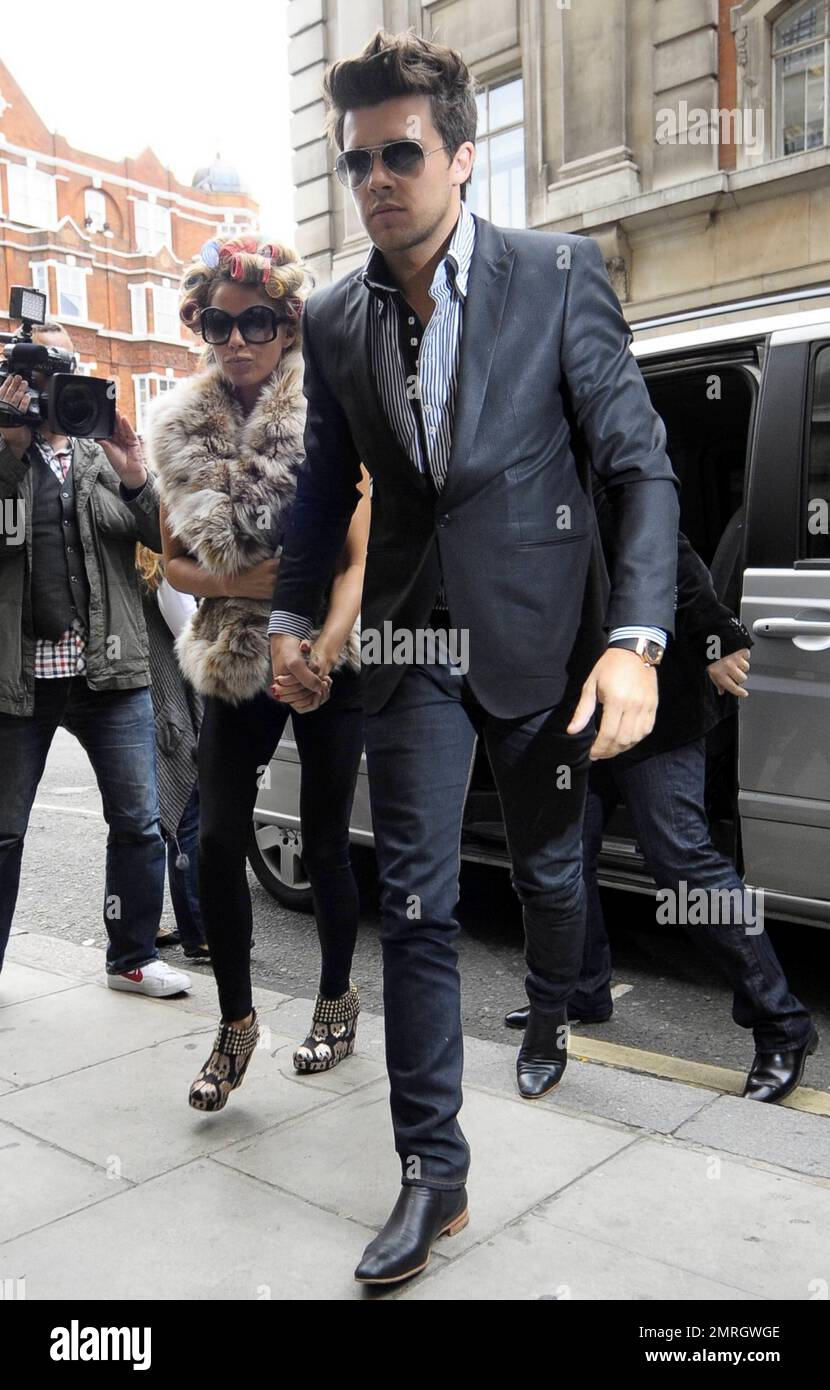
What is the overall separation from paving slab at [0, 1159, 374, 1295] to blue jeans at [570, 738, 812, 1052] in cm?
126

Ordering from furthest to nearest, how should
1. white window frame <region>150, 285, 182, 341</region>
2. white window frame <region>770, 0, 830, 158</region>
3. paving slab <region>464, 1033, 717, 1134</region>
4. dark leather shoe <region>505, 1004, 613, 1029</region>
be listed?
white window frame <region>150, 285, 182, 341</region>, white window frame <region>770, 0, 830, 158</region>, dark leather shoe <region>505, 1004, 613, 1029</region>, paving slab <region>464, 1033, 717, 1134</region>

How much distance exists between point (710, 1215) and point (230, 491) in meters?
1.88

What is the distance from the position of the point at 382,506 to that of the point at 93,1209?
4.90 feet

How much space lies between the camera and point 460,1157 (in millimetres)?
2209

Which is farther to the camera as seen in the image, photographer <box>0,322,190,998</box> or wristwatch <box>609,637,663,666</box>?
photographer <box>0,322,190,998</box>

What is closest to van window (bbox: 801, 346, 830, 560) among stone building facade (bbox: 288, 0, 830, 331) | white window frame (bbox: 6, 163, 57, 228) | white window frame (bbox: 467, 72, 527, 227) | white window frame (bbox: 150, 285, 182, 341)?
stone building facade (bbox: 288, 0, 830, 331)

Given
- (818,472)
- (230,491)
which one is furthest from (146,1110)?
(818,472)

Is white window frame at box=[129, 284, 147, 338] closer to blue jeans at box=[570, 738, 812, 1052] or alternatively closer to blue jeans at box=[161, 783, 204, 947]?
blue jeans at box=[161, 783, 204, 947]

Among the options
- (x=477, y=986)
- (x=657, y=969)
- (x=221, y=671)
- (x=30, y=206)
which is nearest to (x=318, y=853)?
(x=221, y=671)

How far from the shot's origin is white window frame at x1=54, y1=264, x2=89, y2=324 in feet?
148

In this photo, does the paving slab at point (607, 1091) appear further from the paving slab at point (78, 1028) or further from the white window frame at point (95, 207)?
the white window frame at point (95, 207)

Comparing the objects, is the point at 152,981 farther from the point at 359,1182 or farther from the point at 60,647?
the point at 359,1182
